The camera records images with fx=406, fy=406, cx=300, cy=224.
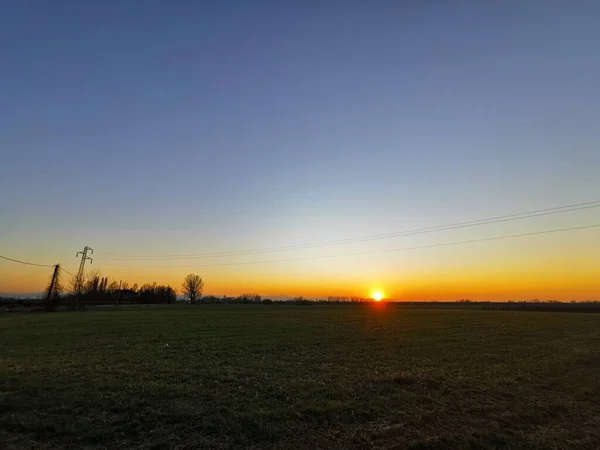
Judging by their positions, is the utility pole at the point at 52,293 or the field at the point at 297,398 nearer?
the field at the point at 297,398

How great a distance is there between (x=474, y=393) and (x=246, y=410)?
317 inches

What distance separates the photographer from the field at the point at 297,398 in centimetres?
992

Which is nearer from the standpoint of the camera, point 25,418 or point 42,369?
point 25,418

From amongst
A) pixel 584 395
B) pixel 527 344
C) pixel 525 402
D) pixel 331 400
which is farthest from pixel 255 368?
pixel 527 344

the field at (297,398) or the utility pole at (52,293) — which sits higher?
the utility pole at (52,293)

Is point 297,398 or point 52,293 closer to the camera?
point 297,398

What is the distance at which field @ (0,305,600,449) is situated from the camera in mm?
9922

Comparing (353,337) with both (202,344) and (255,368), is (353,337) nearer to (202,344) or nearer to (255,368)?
(202,344)

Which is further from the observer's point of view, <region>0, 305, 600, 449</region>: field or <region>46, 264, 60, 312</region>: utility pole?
<region>46, 264, 60, 312</region>: utility pole

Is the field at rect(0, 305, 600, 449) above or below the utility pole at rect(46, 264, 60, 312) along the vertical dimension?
below

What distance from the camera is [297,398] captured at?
12.9m

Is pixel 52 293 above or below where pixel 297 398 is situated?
above

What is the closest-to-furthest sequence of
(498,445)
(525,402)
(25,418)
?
1. (498,445)
2. (25,418)
3. (525,402)

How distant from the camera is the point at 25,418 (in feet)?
35.6
